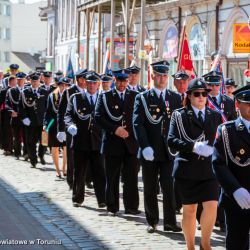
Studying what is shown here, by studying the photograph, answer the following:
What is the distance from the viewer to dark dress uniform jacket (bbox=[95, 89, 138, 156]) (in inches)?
419

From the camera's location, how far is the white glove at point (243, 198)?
6.08 meters

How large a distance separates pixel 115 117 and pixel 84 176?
1.18 metres

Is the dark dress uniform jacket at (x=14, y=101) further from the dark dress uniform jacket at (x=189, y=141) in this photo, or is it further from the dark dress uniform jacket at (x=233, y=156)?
the dark dress uniform jacket at (x=233, y=156)

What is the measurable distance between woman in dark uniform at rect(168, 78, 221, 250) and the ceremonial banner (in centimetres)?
1235

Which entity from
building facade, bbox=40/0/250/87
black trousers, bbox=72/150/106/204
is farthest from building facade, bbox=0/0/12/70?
black trousers, bbox=72/150/106/204

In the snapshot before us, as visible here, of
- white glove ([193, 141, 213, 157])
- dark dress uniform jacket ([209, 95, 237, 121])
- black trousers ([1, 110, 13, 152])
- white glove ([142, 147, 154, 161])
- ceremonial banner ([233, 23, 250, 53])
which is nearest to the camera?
white glove ([193, 141, 213, 157])

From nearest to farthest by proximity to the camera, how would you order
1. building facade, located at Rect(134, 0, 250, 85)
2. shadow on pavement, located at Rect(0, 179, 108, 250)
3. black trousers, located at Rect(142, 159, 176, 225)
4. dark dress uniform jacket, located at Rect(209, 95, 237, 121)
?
shadow on pavement, located at Rect(0, 179, 108, 250) < black trousers, located at Rect(142, 159, 176, 225) < dark dress uniform jacket, located at Rect(209, 95, 237, 121) < building facade, located at Rect(134, 0, 250, 85)

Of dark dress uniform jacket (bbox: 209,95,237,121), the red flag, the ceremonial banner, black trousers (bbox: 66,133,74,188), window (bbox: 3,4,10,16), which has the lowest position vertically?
black trousers (bbox: 66,133,74,188)

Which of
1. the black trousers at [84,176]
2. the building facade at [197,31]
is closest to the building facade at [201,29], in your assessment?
the building facade at [197,31]

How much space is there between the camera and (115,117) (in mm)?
10734

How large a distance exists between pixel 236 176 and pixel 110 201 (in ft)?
14.5

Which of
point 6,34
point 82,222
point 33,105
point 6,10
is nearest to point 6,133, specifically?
point 33,105

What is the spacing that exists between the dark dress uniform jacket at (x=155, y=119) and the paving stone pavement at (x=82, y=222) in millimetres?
967

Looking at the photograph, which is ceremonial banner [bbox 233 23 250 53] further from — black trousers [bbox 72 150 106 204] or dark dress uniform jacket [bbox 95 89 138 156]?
dark dress uniform jacket [bbox 95 89 138 156]
